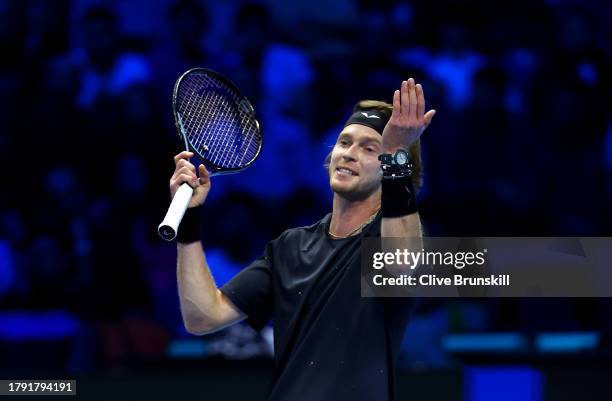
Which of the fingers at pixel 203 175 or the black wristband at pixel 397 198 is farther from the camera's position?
the fingers at pixel 203 175

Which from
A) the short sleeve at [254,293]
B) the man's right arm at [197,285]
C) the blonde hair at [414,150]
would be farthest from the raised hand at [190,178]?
the blonde hair at [414,150]

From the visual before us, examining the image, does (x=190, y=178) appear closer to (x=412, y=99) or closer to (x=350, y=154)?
(x=350, y=154)

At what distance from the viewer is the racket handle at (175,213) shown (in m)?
2.63

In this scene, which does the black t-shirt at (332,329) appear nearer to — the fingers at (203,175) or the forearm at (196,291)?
the forearm at (196,291)

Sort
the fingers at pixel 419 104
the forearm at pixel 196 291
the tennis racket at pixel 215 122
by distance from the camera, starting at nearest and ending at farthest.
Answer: the fingers at pixel 419 104 → the forearm at pixel 196 291 → the tennis racket at pixel 215 122

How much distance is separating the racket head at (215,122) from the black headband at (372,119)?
1.22 ft

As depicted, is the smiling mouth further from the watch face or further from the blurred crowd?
the blurred crowd

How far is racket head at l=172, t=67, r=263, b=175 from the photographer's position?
306cm

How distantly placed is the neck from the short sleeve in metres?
0.24

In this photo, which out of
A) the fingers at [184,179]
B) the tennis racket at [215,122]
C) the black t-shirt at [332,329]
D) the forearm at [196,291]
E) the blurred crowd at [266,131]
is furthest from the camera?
the blurred crowd at [266,131]

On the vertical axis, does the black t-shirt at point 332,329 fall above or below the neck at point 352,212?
below

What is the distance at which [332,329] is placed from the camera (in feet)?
8.59

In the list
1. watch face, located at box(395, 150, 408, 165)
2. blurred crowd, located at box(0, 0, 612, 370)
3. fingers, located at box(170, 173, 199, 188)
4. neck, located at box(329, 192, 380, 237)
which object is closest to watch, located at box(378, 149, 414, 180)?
watch face, located at box(395, 150, 408, 165)

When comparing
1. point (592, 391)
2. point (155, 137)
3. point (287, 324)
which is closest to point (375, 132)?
point (287, 324)
